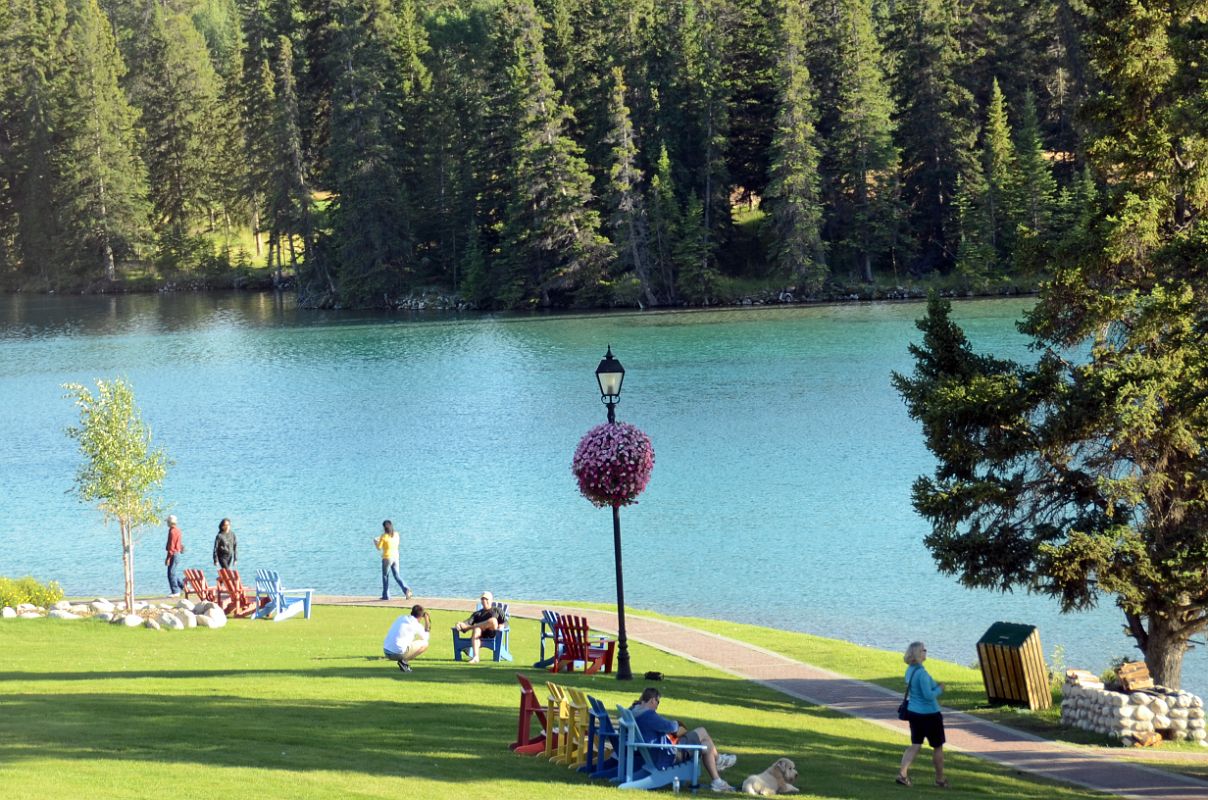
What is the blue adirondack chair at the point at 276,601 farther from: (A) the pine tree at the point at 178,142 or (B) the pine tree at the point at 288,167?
(A) the pine tree at the point at 178,142

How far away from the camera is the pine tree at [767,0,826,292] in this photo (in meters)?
80.1

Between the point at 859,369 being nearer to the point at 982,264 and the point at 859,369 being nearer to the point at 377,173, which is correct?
the point at 982,264

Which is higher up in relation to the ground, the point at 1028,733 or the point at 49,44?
the point at 49,44

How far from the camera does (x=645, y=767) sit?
1238cm

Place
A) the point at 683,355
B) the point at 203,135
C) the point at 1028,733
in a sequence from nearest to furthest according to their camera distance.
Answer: the point at 1028,733, the point at 683,355, the point at 203,135

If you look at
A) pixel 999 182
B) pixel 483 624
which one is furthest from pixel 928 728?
pixel 999 182

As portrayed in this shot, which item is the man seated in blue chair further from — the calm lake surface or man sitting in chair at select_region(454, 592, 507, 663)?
the calm lake surface

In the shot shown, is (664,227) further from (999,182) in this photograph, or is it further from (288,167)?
(288,167)

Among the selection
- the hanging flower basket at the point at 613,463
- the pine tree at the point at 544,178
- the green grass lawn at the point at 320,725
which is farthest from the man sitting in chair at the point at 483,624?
the pine tree at the point at 544,178

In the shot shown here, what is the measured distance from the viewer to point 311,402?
184 ft

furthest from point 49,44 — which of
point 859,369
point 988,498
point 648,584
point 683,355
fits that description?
point 988,498

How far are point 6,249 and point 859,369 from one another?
310 feet

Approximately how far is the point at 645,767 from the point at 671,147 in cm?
7667

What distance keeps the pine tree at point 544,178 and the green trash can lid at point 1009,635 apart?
68.0m
